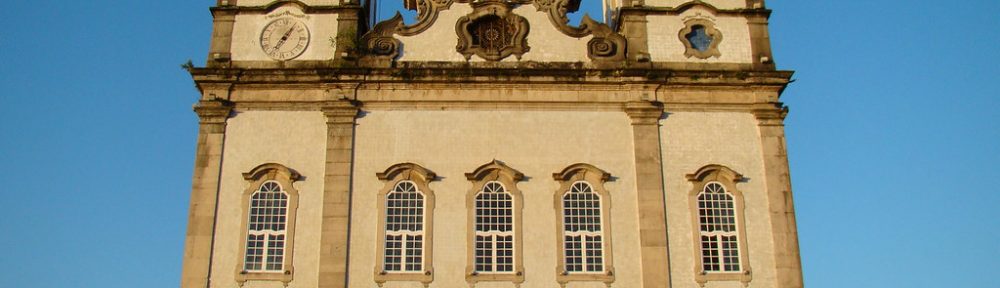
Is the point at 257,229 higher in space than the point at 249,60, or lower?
lower

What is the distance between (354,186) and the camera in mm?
22766

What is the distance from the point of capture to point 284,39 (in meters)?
24.8

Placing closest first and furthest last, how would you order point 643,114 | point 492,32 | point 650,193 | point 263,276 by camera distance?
point 263,276 → point 650,193 → point 643,114 → point 492,32

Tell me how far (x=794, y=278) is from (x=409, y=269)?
30.7ft

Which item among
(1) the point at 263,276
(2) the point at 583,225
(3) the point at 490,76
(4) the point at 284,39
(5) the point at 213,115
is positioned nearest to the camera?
(1) the point at 263,276

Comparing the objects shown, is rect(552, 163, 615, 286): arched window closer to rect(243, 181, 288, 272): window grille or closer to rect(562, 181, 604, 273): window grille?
rect(562, 181, 604, 273): window grille

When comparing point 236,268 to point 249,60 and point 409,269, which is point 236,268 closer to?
point 409,269

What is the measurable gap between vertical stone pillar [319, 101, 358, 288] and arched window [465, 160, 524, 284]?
3.00m

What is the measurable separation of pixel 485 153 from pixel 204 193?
705cm

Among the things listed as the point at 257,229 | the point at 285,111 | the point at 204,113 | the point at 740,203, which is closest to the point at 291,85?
the point at 285,111

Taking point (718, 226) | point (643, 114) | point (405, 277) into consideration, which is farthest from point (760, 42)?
point (405, 277)

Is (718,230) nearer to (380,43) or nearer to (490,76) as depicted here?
(490,76)

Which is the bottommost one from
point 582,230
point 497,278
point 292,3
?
point 497,278

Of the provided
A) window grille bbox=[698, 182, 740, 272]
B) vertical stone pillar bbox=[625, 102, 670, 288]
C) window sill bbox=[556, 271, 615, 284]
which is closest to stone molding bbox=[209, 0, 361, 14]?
vertical stone pillar bbox=[625, 102, 670, 288]
